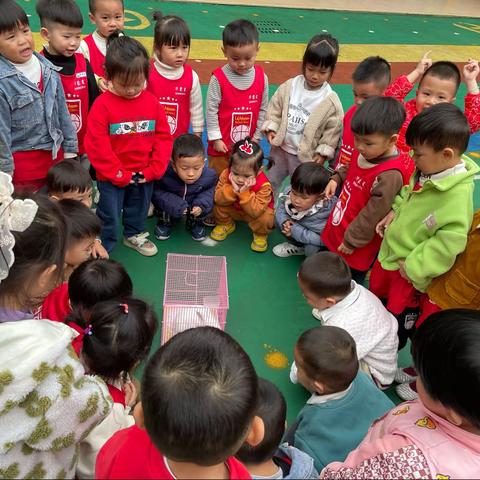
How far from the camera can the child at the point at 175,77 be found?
10.0 feet

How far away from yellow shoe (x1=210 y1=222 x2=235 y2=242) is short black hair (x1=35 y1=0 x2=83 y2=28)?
157 centimetres

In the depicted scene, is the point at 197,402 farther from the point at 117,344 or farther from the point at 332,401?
the point at 332,401

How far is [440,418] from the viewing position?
4.10 feet

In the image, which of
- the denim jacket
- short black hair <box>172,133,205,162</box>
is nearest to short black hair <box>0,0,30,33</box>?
the denim jacket

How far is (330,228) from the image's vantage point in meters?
2.92

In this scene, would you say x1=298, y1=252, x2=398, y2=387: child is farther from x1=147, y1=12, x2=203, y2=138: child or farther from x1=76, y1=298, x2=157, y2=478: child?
x1=147, y1=12, x2=203, y2=138: child

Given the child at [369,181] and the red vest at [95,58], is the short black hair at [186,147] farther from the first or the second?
the child at [369,181]

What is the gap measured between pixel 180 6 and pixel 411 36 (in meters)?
4.02

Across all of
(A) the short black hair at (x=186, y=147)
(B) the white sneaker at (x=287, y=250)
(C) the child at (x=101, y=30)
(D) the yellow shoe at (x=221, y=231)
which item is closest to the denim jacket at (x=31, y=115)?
(C) the child at (x=101, y=30)

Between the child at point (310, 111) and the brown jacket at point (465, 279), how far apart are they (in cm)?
135

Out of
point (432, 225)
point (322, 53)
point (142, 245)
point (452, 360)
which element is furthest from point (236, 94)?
point (452, 360)

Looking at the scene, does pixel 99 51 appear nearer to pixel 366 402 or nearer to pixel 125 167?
pixel 125 167

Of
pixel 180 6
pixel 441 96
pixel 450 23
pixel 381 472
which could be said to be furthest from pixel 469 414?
pixel 450 23

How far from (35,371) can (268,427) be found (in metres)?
0.73
